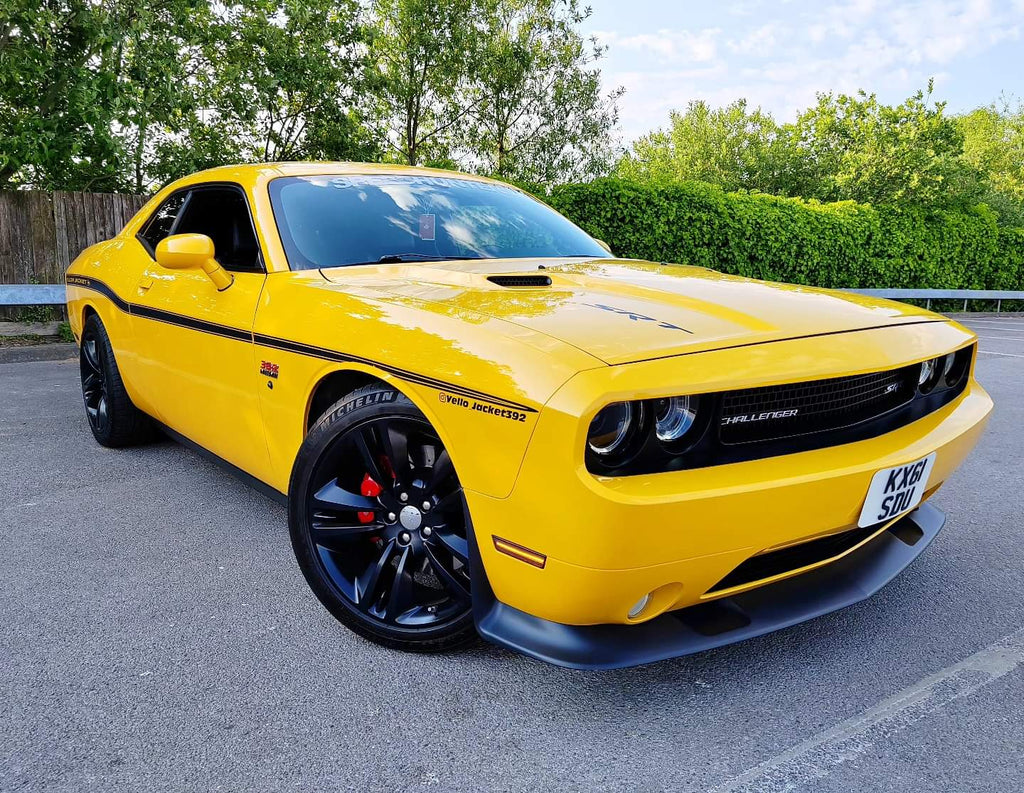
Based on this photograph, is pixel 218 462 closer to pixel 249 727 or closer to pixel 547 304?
pixel 249 727

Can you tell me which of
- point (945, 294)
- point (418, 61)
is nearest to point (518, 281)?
point (418, 61)

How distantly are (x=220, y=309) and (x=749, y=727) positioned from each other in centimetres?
217

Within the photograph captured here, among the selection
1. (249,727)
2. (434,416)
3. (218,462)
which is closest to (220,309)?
(218,462)

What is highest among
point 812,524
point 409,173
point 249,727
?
point 409,173

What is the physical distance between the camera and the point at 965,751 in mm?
1705

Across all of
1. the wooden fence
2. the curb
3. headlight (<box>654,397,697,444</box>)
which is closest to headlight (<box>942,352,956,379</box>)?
headlight (<box>654,397,697,444</box>)

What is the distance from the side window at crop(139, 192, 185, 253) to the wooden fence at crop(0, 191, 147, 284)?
5.08m

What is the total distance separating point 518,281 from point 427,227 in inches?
28.9

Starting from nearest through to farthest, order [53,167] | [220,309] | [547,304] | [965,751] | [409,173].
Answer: [965,751] → [547,304] → [220,309] → [409,173] → [53,167]

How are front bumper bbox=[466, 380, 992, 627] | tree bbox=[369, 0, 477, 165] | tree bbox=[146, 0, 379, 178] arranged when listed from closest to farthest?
front bumper bbox=[466, 380, 992, 627] < tree bbox=[146, 0, 379, 178] < tree bbox=[369, 0, 477, 165]

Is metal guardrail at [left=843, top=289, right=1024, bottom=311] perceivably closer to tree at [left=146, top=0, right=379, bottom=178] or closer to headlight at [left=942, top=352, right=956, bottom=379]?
tree at [left=146, top=0, right=379, bottom=178]

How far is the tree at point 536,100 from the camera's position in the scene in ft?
45.0

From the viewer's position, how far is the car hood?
1.75 m

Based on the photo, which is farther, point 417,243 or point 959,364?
point 417,243
